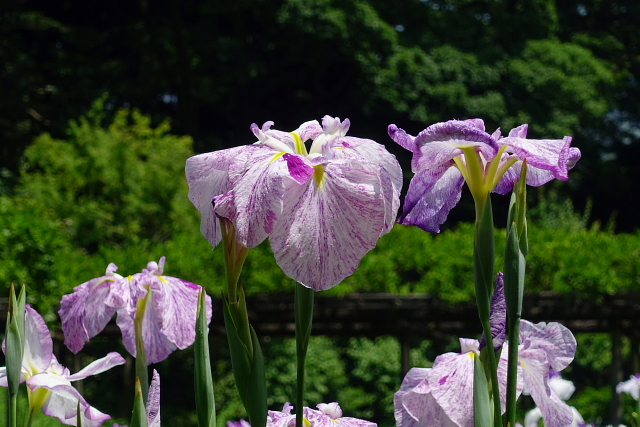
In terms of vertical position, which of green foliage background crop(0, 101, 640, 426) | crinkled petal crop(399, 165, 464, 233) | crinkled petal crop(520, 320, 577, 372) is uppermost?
crinkled petal crop(399, 165, 464, 233)

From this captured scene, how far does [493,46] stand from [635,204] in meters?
4.57

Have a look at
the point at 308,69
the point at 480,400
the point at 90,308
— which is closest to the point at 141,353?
the point at 90,308

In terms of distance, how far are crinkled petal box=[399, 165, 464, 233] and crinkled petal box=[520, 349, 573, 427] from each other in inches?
7.4

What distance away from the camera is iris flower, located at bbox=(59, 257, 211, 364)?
90 cm

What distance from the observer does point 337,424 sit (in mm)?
794

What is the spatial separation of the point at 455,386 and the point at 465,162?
22cm

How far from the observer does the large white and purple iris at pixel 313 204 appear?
577 mm

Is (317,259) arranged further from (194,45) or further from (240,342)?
(194,45)

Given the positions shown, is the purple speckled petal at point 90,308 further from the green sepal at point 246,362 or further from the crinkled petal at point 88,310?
the green sepal at point 246,362

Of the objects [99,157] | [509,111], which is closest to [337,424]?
[99,157]

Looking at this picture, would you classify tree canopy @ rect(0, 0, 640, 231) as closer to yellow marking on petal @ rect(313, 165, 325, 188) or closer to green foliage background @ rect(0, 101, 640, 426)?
green foliage background @ rect(0, 101, 640, 426)

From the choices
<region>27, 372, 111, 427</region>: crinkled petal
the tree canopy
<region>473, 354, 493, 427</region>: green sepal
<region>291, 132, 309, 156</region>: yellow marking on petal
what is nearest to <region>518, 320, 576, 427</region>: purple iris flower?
<region>473, 354, 493, 427</region>: green sepal

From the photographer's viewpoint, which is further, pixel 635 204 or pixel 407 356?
pixel 635 204

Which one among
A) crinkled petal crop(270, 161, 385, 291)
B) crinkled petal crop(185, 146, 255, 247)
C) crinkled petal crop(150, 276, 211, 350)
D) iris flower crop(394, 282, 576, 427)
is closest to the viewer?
crinkled petal crop(270, 161, 385, 291)
